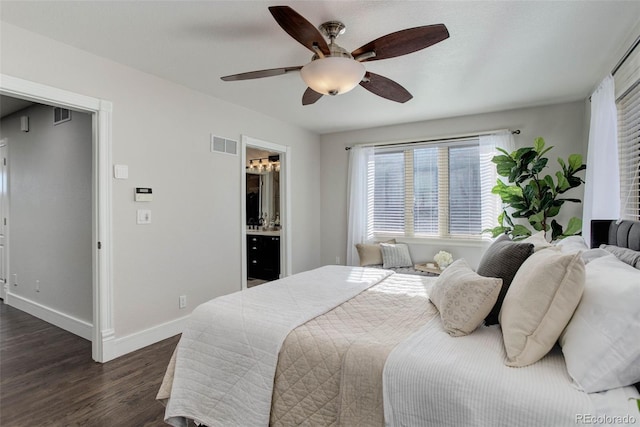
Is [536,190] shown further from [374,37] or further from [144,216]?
[144,216]

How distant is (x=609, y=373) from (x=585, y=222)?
261 cm

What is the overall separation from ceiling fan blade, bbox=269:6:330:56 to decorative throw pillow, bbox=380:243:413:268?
318 cm

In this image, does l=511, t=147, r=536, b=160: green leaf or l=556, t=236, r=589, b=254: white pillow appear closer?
l=556, t=236, r=589, b=254: white pillow

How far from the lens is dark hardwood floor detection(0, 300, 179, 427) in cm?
203

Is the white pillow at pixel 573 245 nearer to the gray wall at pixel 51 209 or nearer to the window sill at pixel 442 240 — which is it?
the window sill at pixel 442 240

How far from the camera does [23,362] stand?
Result: 2.75m

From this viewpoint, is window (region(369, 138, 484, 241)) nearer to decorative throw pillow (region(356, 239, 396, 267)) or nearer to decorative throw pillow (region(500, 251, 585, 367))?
decorative throw pillow (region(356, 239, 396, 267))

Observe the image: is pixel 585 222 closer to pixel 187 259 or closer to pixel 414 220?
pixel 414 220

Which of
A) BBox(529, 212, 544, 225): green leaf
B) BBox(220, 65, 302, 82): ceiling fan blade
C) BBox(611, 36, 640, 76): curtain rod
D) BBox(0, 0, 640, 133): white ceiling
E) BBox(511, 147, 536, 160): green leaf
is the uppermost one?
BBox(0, 0, 640, 133): white ceiling

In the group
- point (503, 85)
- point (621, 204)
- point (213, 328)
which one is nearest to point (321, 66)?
point (213, 328)

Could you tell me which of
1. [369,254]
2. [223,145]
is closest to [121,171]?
[223,145]

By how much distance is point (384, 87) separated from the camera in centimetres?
251

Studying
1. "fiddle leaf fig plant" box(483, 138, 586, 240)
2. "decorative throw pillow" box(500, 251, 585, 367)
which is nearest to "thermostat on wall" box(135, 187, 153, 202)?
"decorative throw pillow" box(500, 251, 585, 367)

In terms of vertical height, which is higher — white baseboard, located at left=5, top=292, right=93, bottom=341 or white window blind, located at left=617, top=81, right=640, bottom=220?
white window blind, located at left=617, top=81, right=640, bottom=220
